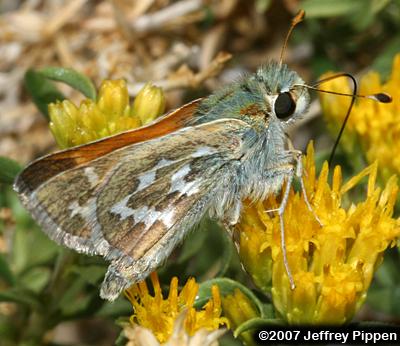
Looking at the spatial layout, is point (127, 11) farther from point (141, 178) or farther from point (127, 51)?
point (141, 178)

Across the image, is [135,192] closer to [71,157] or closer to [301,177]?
[71,157]

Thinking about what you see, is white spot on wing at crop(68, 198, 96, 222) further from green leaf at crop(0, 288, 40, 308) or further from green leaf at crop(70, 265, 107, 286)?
green leaf at crop(0, 288, 40, 308)

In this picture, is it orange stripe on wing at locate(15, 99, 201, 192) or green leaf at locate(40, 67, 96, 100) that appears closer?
orange stripe on wing at locate(15, 99, 201, 192)

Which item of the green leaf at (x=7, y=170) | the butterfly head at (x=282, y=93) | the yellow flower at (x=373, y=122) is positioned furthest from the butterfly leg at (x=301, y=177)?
the green leaf at (x=7, y=170)

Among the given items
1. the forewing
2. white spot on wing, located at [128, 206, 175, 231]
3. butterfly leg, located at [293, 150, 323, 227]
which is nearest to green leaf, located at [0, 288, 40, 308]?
the forewing

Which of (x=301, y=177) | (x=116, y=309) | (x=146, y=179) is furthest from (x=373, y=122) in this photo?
(x=116, y=309)

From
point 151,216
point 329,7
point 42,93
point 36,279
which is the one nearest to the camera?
point 151,216

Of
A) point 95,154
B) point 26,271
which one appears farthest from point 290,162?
point 26,271

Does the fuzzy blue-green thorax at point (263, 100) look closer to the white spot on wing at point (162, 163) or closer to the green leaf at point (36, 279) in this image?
the white spot on wing at point (162, 163)
